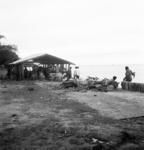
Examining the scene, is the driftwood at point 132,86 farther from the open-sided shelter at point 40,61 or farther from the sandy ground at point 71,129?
the open-sided shelter at point 40,61

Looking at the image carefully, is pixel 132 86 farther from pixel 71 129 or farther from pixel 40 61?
pixel 40 61

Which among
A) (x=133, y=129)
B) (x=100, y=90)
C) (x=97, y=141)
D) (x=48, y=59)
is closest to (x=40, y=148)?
(x=97, y=141)

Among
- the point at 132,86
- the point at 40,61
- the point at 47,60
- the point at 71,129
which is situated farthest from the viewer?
the point at 40,61

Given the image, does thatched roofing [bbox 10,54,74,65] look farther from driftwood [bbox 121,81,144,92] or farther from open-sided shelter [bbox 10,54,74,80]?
driftwood [bbox 121,81,144,92]

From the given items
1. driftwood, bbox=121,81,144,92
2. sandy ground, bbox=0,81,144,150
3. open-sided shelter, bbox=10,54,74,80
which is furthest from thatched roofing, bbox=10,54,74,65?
sandy ground, bbox=0,81,144,150

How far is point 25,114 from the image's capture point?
630 cm

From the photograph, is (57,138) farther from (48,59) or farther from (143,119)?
(48,59)

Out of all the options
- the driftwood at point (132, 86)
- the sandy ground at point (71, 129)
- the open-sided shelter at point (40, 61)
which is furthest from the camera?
the open-sided shelter at point (40, 61)

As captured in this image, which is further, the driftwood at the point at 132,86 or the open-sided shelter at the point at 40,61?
the open-sided shelter at the point at 40,61

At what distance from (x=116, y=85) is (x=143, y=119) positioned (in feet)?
27.5

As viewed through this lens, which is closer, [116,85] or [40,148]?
[40,148]

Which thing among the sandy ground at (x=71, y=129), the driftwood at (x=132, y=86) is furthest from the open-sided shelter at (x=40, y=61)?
the sandy ground at (x=71, y=129)

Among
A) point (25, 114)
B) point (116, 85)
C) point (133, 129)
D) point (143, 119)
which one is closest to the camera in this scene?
point (133, 129)

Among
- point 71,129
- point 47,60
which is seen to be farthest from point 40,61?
point 71,129
